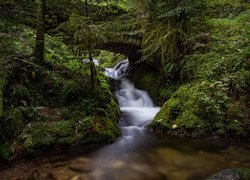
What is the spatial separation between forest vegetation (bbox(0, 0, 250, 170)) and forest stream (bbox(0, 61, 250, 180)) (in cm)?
40

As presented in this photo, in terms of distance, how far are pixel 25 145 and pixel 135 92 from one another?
7215 millimetres

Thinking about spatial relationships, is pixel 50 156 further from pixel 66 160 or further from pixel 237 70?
pixel 237 70

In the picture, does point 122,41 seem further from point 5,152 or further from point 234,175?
point 234,175

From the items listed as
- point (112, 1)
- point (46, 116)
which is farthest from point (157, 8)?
point (46, 116)

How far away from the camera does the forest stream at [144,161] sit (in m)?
5.52

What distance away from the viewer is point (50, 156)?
6.30 meters

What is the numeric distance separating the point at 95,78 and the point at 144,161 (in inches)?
117

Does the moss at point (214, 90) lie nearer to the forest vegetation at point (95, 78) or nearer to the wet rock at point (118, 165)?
the forest vegetation at point (95, 78)

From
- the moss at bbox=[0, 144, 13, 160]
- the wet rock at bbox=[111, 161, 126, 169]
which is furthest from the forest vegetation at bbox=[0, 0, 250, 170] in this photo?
the wet rock at bbox=[111, 161, 126, 169]

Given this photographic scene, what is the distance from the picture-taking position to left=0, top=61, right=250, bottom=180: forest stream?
5516 millimetres

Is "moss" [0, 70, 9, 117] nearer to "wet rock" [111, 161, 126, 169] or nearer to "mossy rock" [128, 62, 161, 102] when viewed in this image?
"wet rock" [111, 161, 126, 169]

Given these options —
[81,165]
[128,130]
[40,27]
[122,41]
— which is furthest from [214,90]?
[122,41]

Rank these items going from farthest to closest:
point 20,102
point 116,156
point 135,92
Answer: point 135,92 < point 20,102 < point 116,156

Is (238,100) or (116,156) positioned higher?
(238,100)
